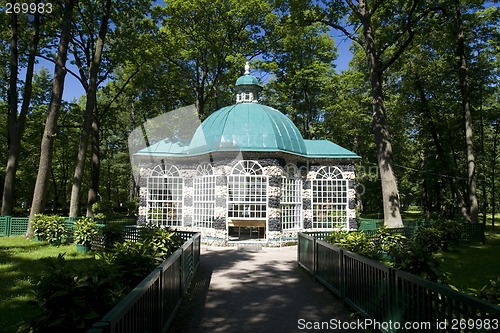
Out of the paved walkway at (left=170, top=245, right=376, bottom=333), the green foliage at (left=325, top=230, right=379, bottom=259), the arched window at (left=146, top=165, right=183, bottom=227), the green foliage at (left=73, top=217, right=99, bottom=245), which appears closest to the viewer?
the paved walkway at (left=170, top=245, right=376, bottom=333)

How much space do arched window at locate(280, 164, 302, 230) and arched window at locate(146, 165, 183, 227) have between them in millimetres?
6350

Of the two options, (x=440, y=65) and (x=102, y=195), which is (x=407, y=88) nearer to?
(x=440, y=65)

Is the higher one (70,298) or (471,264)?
(70,298)

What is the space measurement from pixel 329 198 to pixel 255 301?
44.4 feet

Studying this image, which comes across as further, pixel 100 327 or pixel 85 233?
pixel 85 233

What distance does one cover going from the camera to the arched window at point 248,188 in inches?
667

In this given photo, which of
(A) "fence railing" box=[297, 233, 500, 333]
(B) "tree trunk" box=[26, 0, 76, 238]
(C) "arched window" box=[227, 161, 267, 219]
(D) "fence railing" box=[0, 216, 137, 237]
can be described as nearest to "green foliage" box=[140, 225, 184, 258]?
(A) "fence railing" box=[297, 233, 500, 333]

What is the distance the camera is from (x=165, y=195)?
20406mm

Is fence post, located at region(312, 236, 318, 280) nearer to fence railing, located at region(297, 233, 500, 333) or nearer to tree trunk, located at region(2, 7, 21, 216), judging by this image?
fence railing, located at region(297, 233, 500, 333)

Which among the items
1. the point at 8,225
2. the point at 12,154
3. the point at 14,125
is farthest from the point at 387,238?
the point at 14,125

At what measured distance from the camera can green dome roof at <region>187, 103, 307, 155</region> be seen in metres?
17.4

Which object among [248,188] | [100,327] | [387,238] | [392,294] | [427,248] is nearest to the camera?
[100,327]

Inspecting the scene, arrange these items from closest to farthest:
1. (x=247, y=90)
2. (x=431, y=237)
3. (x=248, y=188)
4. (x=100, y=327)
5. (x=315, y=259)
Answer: (x=100, y=327)
(x=315, y=259)
(x=431, y=237)
(x=248, y=188)
(x=247, y=90)

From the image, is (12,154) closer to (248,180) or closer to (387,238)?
Result: (248,180)
